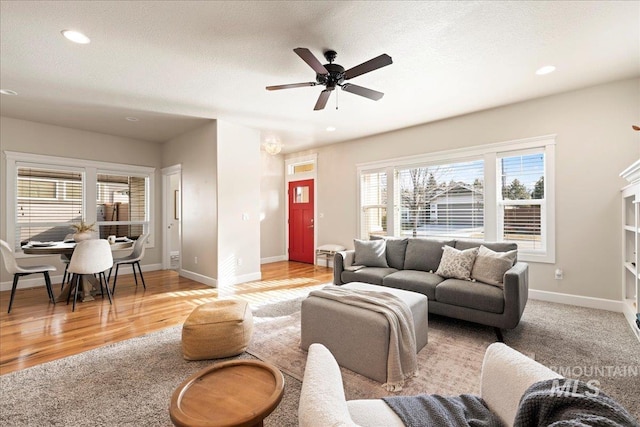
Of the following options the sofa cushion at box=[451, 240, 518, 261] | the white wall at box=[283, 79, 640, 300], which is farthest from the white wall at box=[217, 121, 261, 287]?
the white wall at box=[283, 79, 640, 300]

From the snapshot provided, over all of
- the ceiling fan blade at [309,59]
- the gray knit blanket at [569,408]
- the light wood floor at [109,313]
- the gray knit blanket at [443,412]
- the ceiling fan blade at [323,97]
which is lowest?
the light wood floor at [109,313]

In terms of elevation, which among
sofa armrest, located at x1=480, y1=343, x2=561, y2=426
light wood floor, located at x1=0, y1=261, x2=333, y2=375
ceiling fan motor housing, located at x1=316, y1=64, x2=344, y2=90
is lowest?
light wood floor, located at x1=0, y1=261, x2=333, y2=375

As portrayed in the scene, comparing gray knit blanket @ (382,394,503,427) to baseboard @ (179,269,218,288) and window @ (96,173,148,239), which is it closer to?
baseboard @ (179,269,218,288)

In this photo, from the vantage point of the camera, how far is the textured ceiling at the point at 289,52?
2252 millimetres

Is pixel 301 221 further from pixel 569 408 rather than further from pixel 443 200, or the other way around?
pixel 569 408

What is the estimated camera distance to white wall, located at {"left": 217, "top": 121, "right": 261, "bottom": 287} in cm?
486

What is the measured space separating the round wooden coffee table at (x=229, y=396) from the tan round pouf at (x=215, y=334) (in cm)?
101

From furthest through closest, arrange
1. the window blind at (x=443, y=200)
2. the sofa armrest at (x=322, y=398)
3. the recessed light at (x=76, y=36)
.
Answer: the window blind at (x=443, y=200), the recessed light at (x=76, y=36), the sofa armrest at (x=322, y=398)

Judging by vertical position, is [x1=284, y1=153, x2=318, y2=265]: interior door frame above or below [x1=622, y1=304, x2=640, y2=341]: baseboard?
above

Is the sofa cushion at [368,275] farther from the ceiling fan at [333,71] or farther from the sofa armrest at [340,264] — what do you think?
the ceiling fan at [333,71]

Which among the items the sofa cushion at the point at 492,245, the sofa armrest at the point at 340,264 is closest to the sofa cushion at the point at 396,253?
the sofa armrest at the point at 340,264

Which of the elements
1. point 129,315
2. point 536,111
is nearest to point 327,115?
point 536,111

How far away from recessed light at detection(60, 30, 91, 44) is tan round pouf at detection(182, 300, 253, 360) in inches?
102

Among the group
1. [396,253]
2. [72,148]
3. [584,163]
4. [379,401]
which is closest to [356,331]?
[379,401]
